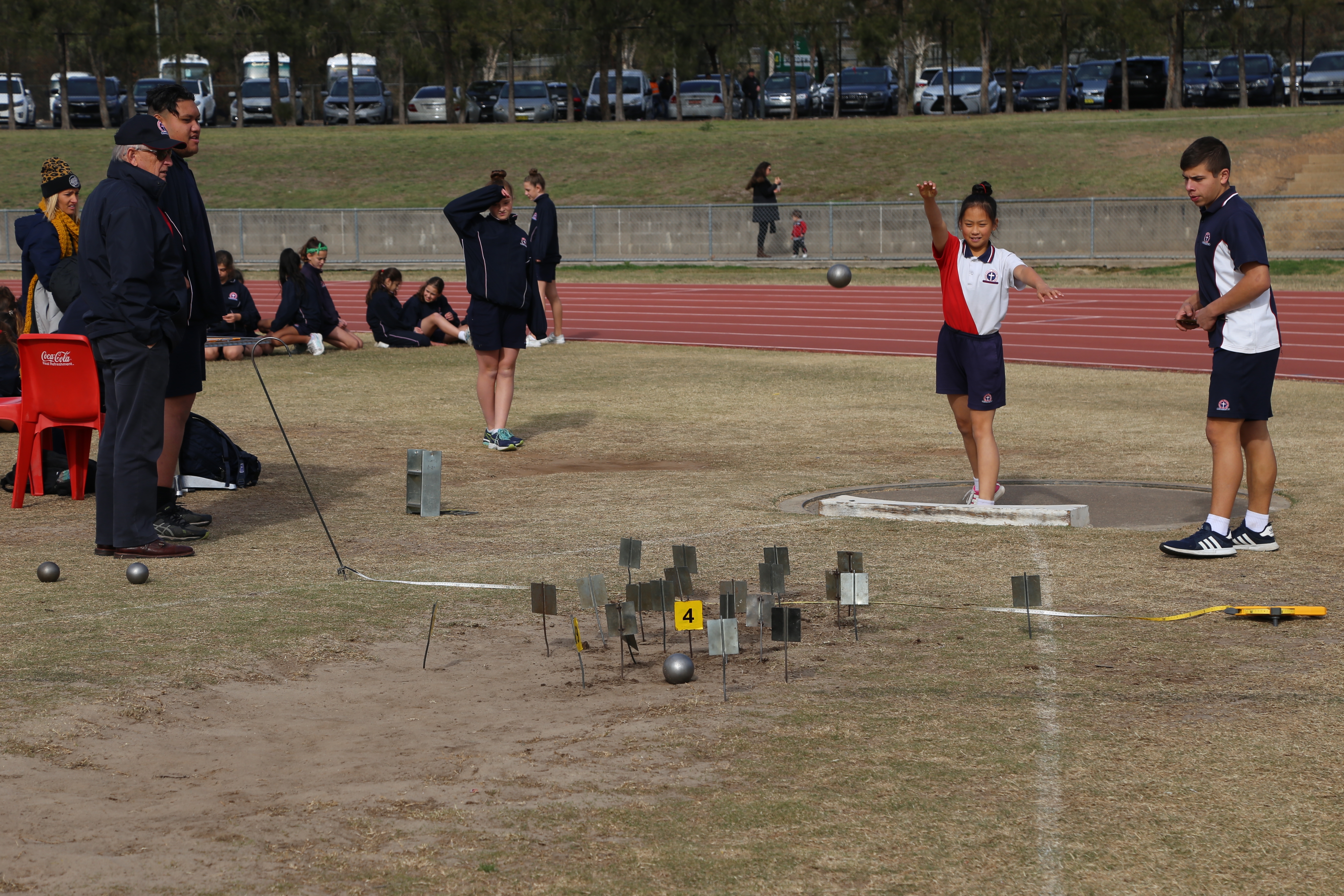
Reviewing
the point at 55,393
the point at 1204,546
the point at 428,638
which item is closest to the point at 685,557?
the point at 428,638

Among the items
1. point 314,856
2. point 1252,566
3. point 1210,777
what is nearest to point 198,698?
point 314,856

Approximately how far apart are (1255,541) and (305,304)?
495 inches

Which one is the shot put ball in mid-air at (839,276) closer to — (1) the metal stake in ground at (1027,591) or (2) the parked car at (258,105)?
(1) the metal stake in ground at (1027,591)

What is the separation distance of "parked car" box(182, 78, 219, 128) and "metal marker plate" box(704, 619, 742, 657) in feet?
154

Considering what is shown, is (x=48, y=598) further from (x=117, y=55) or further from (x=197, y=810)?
(x=117, y=55)

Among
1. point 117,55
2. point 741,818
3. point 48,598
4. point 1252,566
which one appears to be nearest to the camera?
point 741,818

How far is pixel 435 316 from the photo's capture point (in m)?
19.1

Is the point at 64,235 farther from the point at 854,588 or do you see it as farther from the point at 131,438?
the point at 854,588

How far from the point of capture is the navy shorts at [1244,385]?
7.46 metres

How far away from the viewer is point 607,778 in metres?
4.42

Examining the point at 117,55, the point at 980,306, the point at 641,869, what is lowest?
the point at 641,869

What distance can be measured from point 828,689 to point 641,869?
1.69 meters

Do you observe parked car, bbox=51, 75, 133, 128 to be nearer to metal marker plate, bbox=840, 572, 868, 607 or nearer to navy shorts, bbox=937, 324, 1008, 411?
navy shorts, bbox=937, 324, 1008, 411

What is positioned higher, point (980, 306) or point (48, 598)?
point (980, 306)
